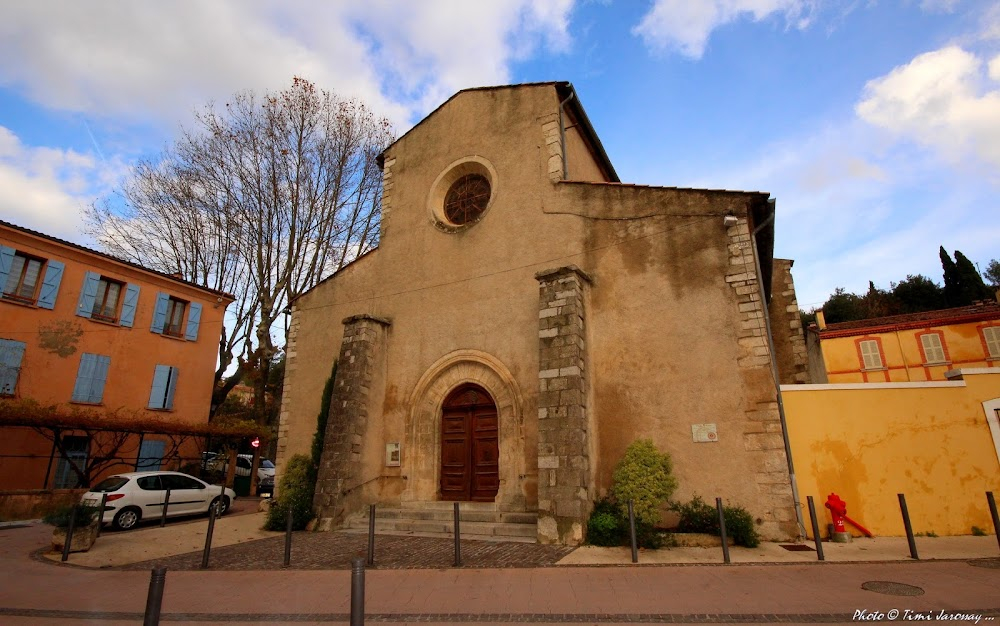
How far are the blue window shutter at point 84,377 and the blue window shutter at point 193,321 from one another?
118 inches

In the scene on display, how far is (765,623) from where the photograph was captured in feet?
13.3

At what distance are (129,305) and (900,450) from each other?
20.3 meters

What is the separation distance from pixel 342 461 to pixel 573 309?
5.47 meters

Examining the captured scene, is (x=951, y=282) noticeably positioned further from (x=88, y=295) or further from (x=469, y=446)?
(x=88, y=295)

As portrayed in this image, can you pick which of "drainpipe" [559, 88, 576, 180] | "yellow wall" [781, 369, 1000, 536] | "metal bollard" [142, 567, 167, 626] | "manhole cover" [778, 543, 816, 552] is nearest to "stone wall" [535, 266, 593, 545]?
"manhole cover" [778, 543, 816, 552]

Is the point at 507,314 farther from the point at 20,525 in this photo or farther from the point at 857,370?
the point at 857,370

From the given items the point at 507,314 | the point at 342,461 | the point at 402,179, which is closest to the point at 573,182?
the point at 507,314

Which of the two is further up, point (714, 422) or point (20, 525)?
point (714, 422)

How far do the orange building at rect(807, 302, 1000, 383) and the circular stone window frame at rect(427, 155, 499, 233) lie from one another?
15927 mm

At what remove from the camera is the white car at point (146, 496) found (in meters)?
10.6

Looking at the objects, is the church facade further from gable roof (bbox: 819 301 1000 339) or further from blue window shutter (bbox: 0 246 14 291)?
gable roof (bbox: 819 301 1000 339)

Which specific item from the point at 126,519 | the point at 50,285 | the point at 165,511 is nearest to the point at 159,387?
the point at 50,285

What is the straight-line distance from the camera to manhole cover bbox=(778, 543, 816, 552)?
6.83 metres

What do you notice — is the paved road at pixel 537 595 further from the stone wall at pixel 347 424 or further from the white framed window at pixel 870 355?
the white framed window at pixel 870 355
